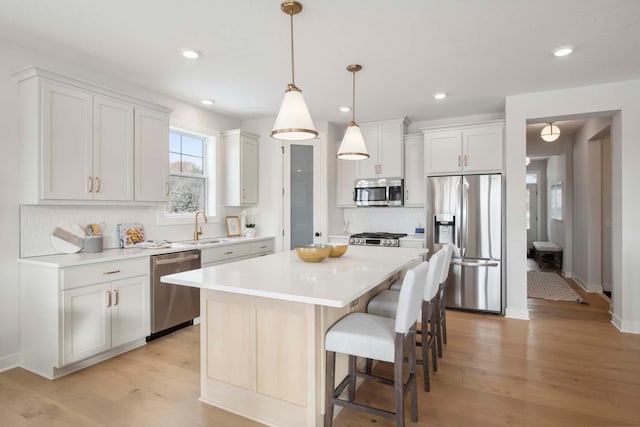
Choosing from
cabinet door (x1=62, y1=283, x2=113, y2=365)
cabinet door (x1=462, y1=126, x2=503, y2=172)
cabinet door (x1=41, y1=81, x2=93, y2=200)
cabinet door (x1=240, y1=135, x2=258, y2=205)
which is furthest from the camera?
cabinet door (x1=240, y1=135, x2=258, y2=205)

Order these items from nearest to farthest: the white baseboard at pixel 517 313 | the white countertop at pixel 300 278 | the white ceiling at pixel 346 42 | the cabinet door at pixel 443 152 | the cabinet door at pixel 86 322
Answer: the white countertop at pixel 300 278 < the white ceiling at pixel 346 42 < the cabinet door at pixel 86 322 < the white baseboard at pixel 517 313 < the cabinet door at pixel 443 152

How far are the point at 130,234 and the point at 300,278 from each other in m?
2.46

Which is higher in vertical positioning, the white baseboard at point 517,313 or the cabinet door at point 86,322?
the cabinet door at point 86,322

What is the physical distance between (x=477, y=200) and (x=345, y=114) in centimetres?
209

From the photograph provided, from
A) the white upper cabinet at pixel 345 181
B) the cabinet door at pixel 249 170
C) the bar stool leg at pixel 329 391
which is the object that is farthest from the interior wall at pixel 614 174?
the cabinet door at pixel 249 170

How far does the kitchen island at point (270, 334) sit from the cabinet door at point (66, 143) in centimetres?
164

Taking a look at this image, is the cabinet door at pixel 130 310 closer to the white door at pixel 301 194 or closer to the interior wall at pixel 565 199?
the white door at pixel 301 194

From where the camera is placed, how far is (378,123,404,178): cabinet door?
5.01m

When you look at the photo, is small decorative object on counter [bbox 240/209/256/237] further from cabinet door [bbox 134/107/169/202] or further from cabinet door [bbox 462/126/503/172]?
cabinet door [bbox 462/126/503/172]

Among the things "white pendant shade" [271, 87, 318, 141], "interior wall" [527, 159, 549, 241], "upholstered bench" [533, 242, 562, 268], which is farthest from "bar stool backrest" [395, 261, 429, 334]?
"interior wall" [527, 159, 549, 241]

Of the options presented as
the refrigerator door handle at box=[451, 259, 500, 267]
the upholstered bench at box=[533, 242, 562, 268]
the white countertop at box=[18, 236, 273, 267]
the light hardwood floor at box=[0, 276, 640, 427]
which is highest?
the white countertop at box=[18, 236, 273, 267]

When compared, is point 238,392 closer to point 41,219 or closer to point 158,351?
point 158,351

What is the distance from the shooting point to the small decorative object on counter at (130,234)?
3.58 meters

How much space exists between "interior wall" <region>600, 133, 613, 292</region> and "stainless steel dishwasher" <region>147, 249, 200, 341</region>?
5806 mm
